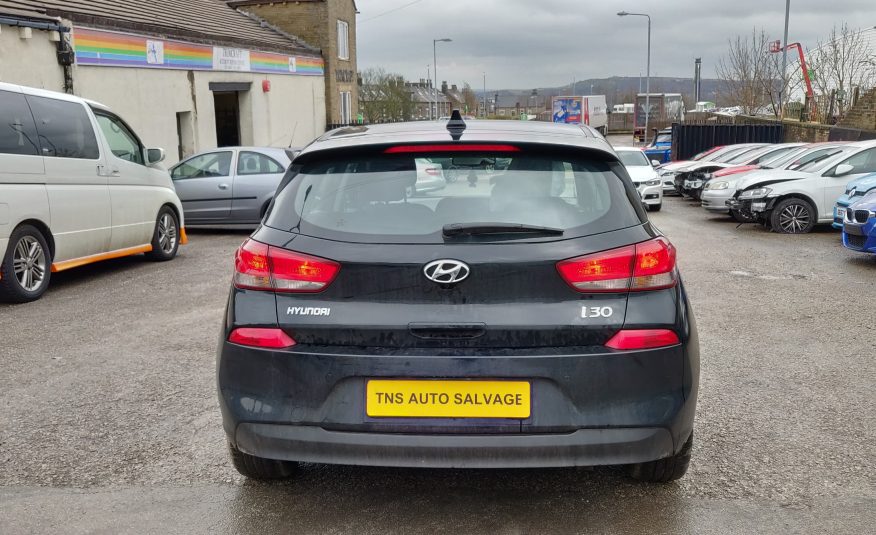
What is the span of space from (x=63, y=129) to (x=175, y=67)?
13348 mm

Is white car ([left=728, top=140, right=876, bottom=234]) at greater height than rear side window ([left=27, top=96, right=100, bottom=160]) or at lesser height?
lesser

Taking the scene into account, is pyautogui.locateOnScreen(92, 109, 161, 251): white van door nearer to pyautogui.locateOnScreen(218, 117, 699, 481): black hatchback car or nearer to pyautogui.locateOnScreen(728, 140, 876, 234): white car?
pyautogui.locateOnScreen(218, 117, 699, 481): black hatchback car

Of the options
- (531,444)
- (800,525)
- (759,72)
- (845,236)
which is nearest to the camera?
(531,444)

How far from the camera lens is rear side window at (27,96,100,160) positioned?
840 centimetres

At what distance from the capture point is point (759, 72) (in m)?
43.9

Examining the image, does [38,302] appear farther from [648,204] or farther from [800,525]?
[648,204]

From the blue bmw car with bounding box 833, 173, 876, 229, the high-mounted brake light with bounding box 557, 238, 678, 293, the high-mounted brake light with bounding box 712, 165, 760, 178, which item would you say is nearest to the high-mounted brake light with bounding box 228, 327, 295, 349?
the high-mounted brake light with bounding box 557, 238, 678, 293

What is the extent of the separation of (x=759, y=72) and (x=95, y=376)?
145 ft

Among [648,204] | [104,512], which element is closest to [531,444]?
[104,512]

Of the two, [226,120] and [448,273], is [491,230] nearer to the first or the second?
[448,273]

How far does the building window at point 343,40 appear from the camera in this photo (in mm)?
34625

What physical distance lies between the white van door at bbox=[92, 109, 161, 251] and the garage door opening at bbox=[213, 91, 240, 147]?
17.2 metres

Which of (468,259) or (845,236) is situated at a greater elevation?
(468,259)

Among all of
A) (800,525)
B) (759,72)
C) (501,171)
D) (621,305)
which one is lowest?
(800,525)
